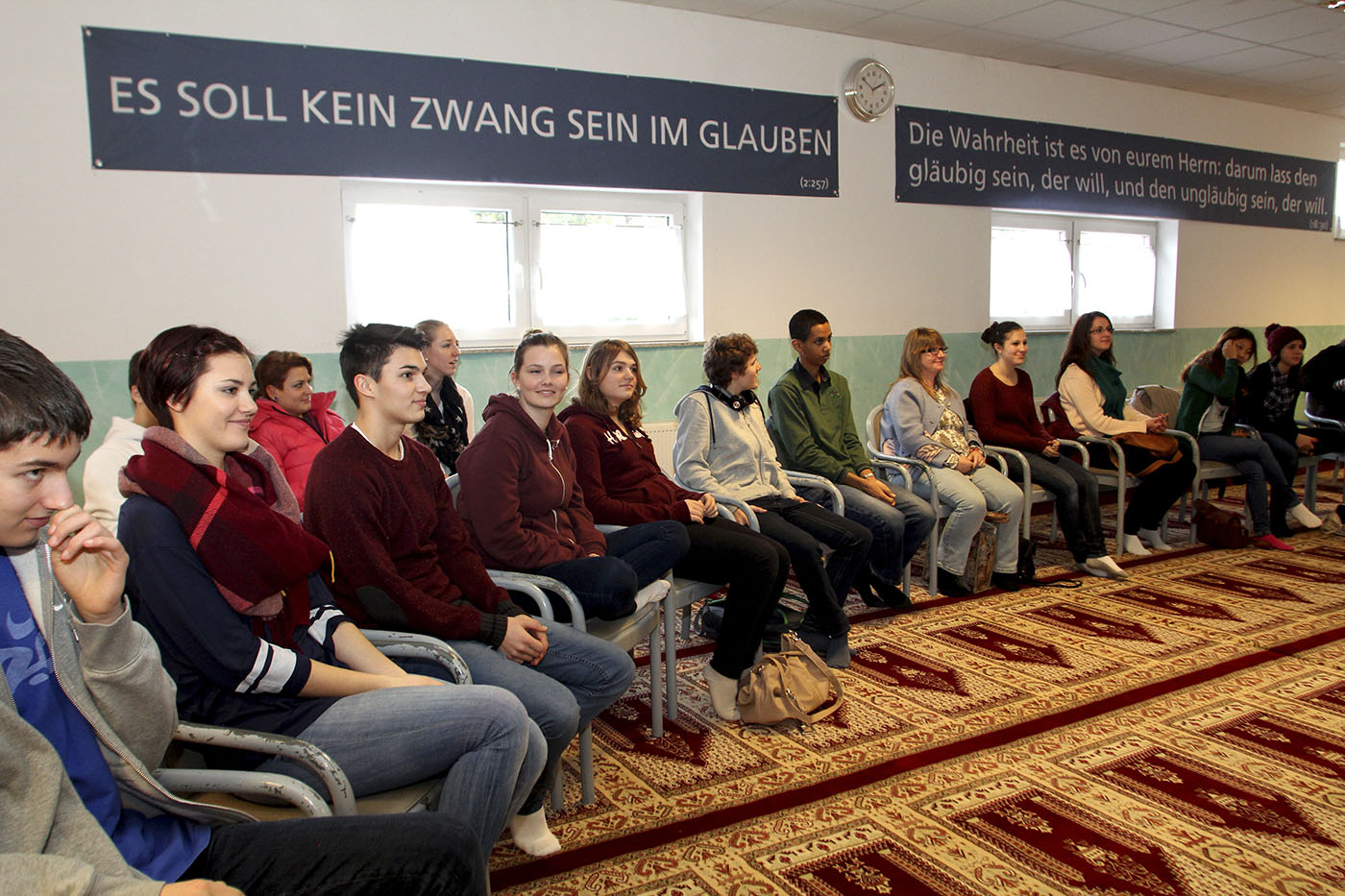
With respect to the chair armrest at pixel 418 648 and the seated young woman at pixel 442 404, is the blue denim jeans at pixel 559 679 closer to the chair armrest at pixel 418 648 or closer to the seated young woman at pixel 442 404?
the chair armrest at pixel 418 648

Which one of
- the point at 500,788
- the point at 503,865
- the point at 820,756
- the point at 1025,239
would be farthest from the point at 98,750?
the point at 1025,239

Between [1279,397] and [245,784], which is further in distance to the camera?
[1279,397]

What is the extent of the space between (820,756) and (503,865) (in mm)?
1002

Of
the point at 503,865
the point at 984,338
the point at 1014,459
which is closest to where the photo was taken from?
the point at 503,865

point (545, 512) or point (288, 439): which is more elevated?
point (288, 439)

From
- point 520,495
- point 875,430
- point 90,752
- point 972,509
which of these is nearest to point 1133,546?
point 972,509

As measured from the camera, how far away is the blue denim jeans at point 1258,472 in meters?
5.38

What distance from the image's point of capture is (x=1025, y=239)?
6.65m

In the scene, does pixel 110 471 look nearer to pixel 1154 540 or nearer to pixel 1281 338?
pixel 1154 540

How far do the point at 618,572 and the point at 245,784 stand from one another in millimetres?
1216

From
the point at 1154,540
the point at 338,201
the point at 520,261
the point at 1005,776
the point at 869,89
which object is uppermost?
the point at 869,89

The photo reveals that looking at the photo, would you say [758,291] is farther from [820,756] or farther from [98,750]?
[98,750]

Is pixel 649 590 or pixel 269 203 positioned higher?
pixel 269 203

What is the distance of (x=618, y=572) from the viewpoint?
8.18ft
